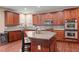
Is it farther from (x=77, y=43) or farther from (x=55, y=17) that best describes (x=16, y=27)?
(x=77, y=43)

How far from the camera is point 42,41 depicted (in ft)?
4.97

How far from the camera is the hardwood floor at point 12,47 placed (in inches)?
55.3

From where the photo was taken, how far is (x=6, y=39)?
146 centimetres

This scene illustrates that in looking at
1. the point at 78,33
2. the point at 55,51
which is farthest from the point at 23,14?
the point at 78,33

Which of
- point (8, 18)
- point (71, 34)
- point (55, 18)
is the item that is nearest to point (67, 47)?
point (71, 34)

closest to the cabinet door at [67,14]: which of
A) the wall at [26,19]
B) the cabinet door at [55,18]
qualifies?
the cabinet door at [55,18]

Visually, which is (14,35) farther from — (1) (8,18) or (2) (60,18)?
(2) (60,18)

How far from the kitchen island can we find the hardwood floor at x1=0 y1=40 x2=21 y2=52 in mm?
192

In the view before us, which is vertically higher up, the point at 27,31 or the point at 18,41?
the point at 27,31

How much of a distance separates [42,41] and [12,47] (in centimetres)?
44

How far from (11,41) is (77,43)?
951mm

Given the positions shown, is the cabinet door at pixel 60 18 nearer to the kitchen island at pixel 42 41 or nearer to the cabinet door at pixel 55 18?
the cabinet door at pixel 55 18

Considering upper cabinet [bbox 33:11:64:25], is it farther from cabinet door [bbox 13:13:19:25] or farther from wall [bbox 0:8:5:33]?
wall [bbox 0:8:5:33]
